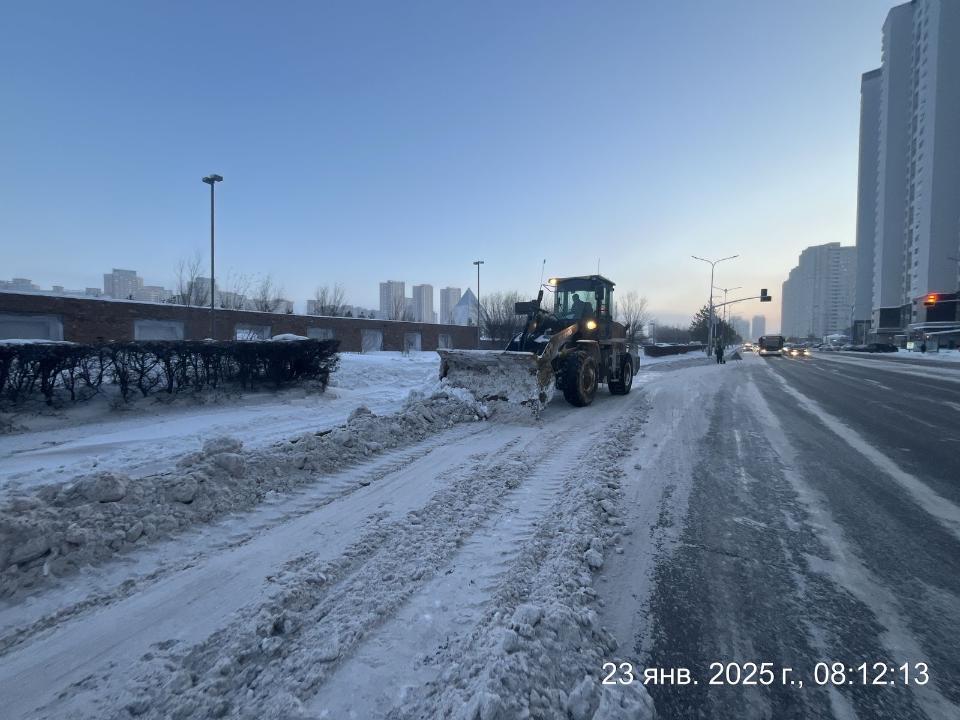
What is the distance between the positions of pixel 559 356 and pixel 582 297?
2.40 meters

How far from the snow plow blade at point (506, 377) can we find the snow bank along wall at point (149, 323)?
52.4ft

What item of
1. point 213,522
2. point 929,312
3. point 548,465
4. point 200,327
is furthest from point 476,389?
point 929,312

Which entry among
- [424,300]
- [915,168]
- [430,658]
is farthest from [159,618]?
[915,168]

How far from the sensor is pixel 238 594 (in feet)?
9.91

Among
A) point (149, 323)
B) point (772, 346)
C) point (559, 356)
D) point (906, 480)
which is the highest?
point (149, 323)

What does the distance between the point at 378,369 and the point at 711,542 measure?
1223cm

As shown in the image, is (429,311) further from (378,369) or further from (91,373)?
(91,373)

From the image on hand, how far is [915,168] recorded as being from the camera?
297 ft

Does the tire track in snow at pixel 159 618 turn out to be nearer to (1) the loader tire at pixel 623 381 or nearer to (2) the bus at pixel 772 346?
(1) the loader tire at pixel 623 381

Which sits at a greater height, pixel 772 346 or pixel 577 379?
pixel 772 346

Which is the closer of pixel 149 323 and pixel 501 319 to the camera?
pixel 149 323

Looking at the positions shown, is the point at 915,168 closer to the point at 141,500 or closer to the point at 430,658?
the point at 430,658

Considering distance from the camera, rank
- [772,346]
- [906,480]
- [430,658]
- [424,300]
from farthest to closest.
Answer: [424,300], [772,346], [906,480], [430,658]

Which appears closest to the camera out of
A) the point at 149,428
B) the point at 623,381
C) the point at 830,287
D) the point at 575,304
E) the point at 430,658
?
the point at 430,658
